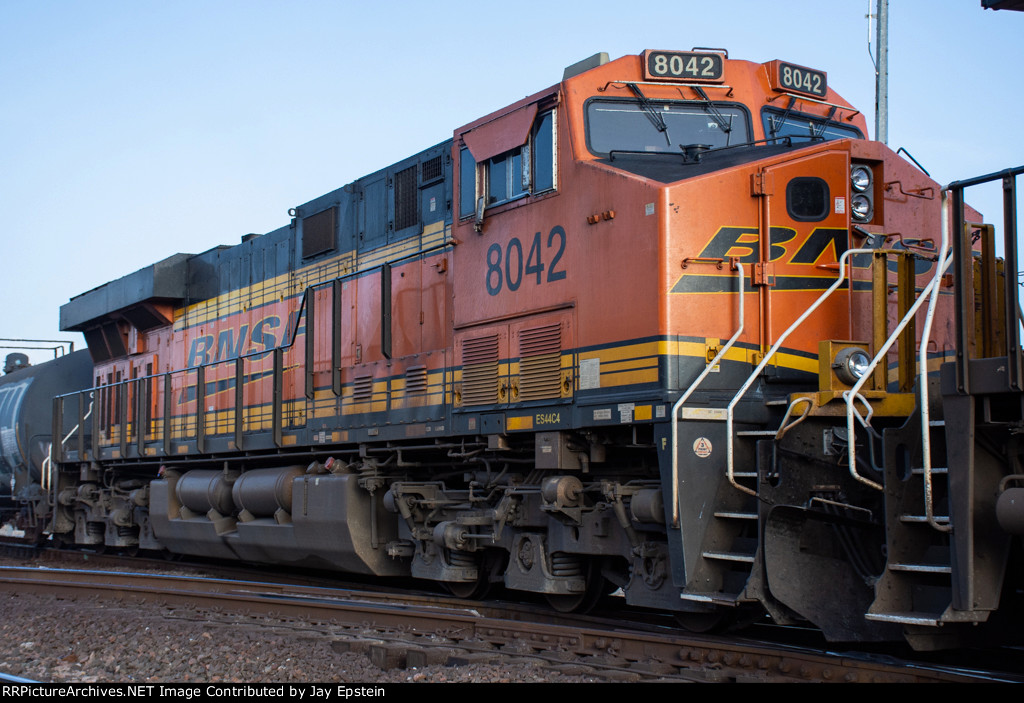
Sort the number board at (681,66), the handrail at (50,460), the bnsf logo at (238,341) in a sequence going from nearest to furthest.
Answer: the number board at (681,66) → the bnsf logo at (238,341) → the handrail at (50,460)

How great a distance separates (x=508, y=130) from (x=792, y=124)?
6.98ft

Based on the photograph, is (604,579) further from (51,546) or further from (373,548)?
(51,546)

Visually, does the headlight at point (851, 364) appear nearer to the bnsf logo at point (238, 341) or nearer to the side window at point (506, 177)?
the side window at point (506, 177)

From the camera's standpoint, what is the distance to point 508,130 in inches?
313

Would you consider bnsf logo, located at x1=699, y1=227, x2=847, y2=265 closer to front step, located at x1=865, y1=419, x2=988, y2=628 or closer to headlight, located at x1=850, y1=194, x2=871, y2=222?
headlight, located at x1=850, y1=194, x2=871, y2=222

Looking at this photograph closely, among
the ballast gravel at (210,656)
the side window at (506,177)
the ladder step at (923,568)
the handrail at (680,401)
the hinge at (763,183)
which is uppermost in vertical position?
the side window at (506,177)

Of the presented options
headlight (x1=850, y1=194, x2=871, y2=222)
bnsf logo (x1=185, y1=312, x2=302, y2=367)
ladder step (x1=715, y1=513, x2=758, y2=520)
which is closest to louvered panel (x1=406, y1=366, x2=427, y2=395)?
bnsf logo (x1=185, y1=312, x2=302, y2=367)

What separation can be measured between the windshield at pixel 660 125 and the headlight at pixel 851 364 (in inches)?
81.2

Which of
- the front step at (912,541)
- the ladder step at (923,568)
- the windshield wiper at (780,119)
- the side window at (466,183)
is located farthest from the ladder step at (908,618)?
the side window at (466,183)

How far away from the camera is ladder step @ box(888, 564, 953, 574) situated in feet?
15.9

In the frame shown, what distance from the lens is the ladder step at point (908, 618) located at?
191 inches

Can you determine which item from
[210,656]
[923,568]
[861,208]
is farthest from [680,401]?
[210,656]

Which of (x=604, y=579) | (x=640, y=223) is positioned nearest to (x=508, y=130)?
(x=640, y=223)

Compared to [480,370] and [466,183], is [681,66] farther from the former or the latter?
[480,370]
